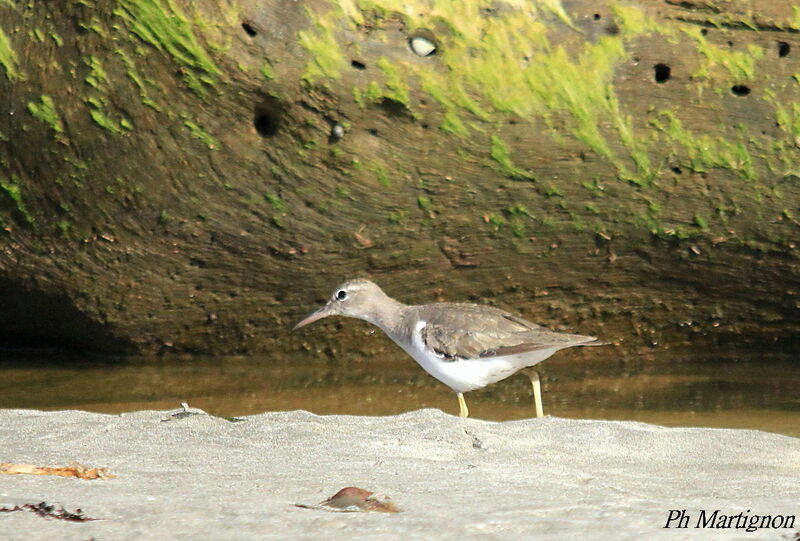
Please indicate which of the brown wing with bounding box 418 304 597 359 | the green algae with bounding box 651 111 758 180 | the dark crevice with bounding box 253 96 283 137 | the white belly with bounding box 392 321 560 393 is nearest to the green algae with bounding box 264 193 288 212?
the dark crevice with bounding box 253 96 283 137

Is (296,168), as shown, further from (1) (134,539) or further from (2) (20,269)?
(1) (134,539)

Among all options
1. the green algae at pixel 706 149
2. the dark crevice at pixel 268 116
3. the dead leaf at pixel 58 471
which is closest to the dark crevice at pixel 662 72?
the green algae at pixel 706 149

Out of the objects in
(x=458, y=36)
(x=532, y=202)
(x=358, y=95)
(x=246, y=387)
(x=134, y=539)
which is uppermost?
(x=458, y=36)

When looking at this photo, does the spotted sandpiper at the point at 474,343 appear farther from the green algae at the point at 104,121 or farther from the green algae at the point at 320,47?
the green algae at the point at 104,121

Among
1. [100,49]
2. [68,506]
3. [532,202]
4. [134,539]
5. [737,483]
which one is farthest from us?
[532,202]

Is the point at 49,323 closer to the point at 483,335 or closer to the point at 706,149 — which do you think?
the point at 483,335

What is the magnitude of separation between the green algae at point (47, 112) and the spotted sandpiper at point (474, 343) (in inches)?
91.5

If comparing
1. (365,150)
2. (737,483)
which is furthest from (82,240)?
(737,483)

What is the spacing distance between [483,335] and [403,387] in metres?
1.24

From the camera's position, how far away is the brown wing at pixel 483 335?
5809 millimetres

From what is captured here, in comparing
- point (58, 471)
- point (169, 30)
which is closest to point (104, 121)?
point (169, 30)

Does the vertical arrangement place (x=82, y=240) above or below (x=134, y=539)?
above

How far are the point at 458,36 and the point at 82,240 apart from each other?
2630 millimetres

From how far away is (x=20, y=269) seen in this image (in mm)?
7199
